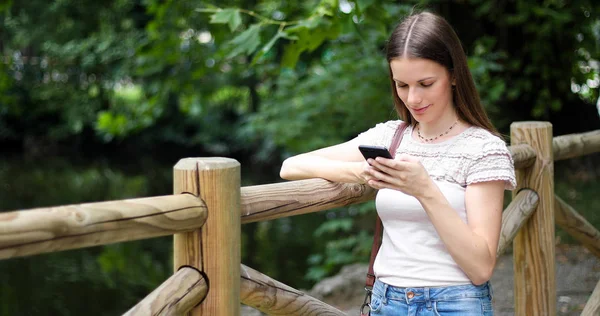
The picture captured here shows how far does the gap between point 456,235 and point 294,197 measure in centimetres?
45

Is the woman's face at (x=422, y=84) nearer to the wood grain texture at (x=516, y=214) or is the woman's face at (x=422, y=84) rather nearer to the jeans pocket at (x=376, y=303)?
the jeans pocket at (x=376, y=303)

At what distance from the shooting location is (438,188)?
5.80 ft

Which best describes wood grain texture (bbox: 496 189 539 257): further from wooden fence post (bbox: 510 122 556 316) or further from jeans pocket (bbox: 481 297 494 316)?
jeans pocket (bbox: 481 297 494 316)

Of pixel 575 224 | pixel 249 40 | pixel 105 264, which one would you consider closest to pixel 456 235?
pixel 575 224

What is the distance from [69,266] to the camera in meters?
9.09

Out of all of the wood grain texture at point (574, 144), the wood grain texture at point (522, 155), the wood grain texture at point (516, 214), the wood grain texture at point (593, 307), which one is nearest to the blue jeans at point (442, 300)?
the wood grain texture at point (516, 214)

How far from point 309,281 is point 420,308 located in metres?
5.98

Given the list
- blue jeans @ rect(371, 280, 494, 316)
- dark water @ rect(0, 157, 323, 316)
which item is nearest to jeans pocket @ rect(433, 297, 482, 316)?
blue jeans @ rect(371, 280, 494, 316)

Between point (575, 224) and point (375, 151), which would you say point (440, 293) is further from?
point (575, 224)

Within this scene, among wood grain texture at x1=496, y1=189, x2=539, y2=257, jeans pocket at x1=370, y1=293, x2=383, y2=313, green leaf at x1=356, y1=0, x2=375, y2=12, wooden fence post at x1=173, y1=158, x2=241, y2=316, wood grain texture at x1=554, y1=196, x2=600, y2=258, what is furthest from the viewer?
green leaf at x1=356, y1=0, x2=375, y2=12

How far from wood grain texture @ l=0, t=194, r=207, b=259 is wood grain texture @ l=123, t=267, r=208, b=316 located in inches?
4.4

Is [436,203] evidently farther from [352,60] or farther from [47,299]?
[47,299]

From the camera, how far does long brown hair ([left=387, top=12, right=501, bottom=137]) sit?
1.83 metres

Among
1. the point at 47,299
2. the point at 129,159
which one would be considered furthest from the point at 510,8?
the point at 129,159
